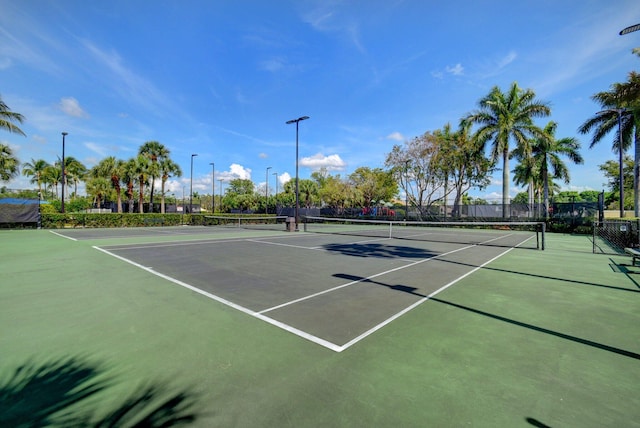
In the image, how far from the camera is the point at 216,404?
8.54ft

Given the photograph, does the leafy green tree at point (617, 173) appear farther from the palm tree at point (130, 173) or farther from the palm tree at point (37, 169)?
the palm tree at point (37, 169)

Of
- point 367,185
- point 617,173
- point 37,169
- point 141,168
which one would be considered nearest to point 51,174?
point 37,169

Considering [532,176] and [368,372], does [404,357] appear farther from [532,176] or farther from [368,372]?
[532,176]

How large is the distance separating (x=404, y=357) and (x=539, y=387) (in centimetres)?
129

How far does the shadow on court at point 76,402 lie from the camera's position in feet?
7.83

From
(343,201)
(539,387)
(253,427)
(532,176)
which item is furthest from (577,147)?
(253,427)

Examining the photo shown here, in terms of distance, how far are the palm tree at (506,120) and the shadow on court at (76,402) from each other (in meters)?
34.0

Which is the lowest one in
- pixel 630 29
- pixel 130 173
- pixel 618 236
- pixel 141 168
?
pixel 618 236

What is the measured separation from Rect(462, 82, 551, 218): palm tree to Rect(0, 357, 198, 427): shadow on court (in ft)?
112

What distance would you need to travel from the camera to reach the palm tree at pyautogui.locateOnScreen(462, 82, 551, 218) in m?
29.2

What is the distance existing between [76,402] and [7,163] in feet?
121

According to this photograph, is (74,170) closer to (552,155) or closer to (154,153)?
(154,153)

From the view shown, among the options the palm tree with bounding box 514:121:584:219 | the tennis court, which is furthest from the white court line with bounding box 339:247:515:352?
the palm tree with bounding box 514:121:584:219

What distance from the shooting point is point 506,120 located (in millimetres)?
29672
